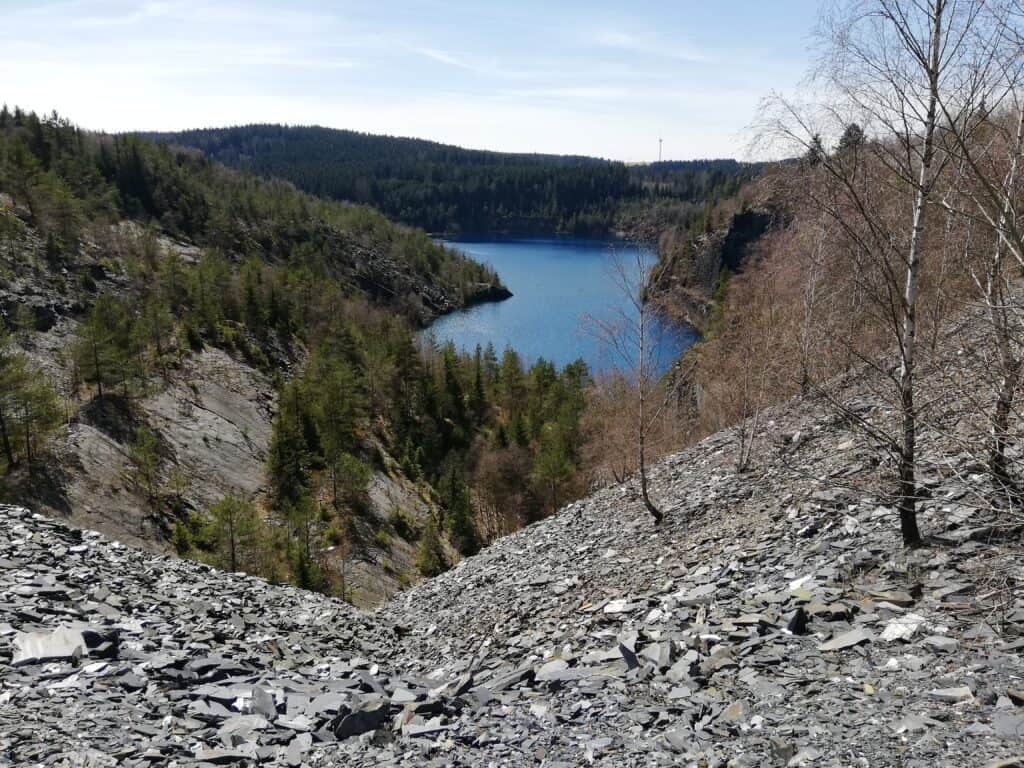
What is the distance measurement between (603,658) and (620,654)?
0.25 m

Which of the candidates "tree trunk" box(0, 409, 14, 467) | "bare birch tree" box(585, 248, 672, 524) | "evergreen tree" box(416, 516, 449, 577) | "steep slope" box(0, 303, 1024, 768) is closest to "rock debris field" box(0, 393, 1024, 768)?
"steep slope" box(0, 303, 1024, 768)

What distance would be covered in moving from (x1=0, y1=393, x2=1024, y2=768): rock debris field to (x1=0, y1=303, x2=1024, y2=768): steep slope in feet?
0.11

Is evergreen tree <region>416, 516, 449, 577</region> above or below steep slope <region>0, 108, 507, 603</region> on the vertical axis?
below

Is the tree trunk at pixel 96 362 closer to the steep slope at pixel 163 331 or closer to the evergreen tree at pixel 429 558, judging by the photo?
the steep slope at pixel 163 331

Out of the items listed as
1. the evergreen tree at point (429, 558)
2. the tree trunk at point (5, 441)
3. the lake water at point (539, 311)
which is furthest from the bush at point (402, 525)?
the lake water at point (539, 311)

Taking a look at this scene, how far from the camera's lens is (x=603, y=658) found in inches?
343

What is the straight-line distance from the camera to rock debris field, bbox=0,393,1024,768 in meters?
5.97

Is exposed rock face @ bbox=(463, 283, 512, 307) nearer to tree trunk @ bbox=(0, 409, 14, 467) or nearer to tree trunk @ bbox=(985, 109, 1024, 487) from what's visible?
tree trunk @ bbox=(0, 409, 14, 467)

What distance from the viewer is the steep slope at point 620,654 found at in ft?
19.5

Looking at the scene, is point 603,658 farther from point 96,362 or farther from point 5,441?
point 96,362

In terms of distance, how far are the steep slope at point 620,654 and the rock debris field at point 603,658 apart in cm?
3

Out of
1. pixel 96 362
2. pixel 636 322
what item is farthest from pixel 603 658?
pixel 96 362

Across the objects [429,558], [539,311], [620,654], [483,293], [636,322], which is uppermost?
[636,322]

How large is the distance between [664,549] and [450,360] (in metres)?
53.9
